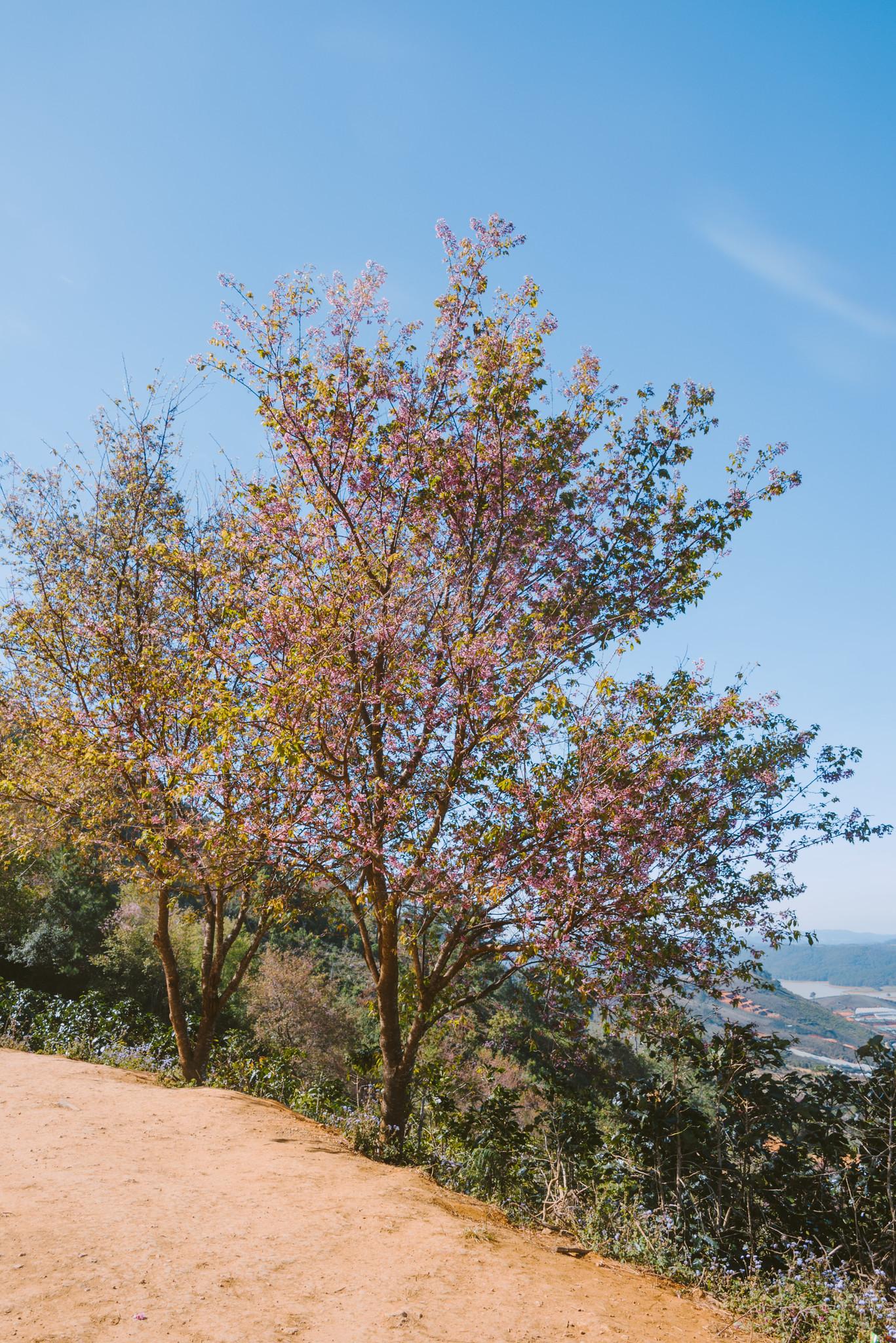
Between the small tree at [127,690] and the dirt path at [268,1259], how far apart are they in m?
2.76

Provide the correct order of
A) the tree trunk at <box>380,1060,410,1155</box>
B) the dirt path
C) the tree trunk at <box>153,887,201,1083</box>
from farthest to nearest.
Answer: the tree trunk at <box>153,887,201,1083</box> < the tree trunk at <box>380,1060,410,1155</box> < the dirt path

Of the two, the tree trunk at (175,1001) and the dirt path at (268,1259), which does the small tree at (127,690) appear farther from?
the dirt path at (268,1259)

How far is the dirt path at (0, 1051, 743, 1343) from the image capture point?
3639 millimetres

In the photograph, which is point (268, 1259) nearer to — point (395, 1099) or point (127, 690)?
point (395, 1099)

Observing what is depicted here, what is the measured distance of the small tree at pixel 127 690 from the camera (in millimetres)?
8828

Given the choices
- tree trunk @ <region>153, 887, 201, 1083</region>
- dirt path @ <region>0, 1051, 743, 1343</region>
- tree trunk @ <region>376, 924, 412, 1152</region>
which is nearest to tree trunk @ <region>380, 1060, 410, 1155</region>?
tree trunk @ <region>376, 924, 412, 1152</region>

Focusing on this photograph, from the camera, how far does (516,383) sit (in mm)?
8023

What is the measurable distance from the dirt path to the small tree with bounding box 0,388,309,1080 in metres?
2.76

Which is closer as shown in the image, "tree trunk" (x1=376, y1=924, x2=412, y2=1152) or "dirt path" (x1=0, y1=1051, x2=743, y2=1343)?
"dirt path" (x1=0, y1=1051, x2=743, y2=1343)

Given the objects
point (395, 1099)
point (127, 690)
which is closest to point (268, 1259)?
point (395, 1099)

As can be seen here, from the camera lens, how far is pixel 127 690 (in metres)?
10.3

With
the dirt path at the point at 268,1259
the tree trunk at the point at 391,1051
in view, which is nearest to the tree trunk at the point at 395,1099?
the tree trunk at the point at 391,1051

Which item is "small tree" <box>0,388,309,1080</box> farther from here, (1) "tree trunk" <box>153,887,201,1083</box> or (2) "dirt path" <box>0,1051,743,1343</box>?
(2) "dirt path" <box>0,1051,743,1343</box>

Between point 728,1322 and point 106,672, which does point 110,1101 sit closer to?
point 106,672
